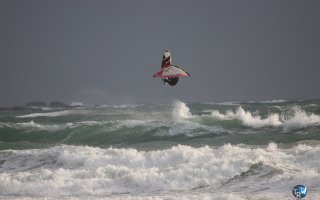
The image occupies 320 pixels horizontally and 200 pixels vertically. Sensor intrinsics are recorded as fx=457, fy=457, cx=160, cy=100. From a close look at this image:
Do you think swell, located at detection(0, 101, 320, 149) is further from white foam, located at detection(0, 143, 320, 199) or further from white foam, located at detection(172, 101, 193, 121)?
white foam, located at detection(0, 143, 320, 199)

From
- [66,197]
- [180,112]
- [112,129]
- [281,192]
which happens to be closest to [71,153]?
[66,197]

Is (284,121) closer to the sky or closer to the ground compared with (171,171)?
closer to the sky

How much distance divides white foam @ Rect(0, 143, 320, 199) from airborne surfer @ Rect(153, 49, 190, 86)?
16.3 ft

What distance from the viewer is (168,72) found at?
6.54 metres

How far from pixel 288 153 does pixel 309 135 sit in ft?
23.2

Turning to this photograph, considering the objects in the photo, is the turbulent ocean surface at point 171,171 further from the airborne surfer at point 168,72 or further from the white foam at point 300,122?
the airborne surfer at point 168,72

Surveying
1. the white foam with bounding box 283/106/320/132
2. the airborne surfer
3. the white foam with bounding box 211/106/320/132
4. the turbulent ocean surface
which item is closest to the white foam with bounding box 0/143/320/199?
the turbulent ocean surface

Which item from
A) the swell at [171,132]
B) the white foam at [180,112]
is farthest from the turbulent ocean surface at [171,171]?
the white foam at [180,112]

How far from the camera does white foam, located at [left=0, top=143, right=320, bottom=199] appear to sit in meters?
12.2

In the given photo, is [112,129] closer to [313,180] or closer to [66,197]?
[66,197]

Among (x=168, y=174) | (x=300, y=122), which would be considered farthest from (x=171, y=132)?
(x=168, y=174)

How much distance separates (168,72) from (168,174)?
760cm

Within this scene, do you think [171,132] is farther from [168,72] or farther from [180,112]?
[168,72]

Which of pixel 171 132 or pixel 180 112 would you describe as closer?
pixel 171 132
